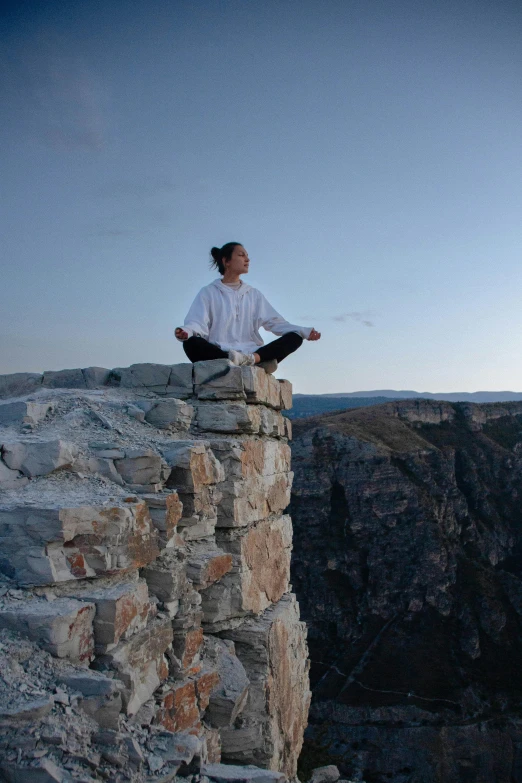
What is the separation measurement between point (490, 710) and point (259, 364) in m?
39.9

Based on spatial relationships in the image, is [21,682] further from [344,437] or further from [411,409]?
[411,409]

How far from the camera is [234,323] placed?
215 inches

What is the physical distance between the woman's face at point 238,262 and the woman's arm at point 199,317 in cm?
41

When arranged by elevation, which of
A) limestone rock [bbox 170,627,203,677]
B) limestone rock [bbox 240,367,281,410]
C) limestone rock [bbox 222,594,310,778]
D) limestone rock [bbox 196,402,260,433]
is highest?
limestone rock [bbox 240,367,281,410]

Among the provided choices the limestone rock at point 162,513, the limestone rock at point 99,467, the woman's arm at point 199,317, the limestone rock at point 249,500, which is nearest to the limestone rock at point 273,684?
the limestone rock at point 249,500

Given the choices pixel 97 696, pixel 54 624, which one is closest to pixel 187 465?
pixel 54 624

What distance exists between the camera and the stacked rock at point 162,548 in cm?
283

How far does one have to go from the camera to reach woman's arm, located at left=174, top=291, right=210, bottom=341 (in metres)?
5.14

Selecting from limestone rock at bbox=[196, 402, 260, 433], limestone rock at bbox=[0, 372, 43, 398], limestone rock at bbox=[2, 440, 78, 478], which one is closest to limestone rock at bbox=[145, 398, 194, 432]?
limestone rock at bbox=[196, 402, 260, 433]

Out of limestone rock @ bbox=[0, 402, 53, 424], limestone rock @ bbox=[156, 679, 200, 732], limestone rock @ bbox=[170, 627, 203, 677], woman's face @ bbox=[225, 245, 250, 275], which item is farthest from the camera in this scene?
woman's face @ bbox=[225, 245, 250, 275]

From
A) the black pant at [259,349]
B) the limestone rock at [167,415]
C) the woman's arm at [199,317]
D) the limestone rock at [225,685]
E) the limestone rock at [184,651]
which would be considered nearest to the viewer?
the limestone rock at [184,651]

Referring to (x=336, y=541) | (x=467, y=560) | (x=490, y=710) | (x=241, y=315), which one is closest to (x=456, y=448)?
(x=467, y=560)

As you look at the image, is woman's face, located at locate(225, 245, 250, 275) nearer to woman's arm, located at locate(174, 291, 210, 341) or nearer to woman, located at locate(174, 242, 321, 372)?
woman, located at locate(174, 242, 321, 372)

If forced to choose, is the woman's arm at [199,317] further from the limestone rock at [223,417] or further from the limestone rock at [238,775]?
the limestone rock at [238,775]
